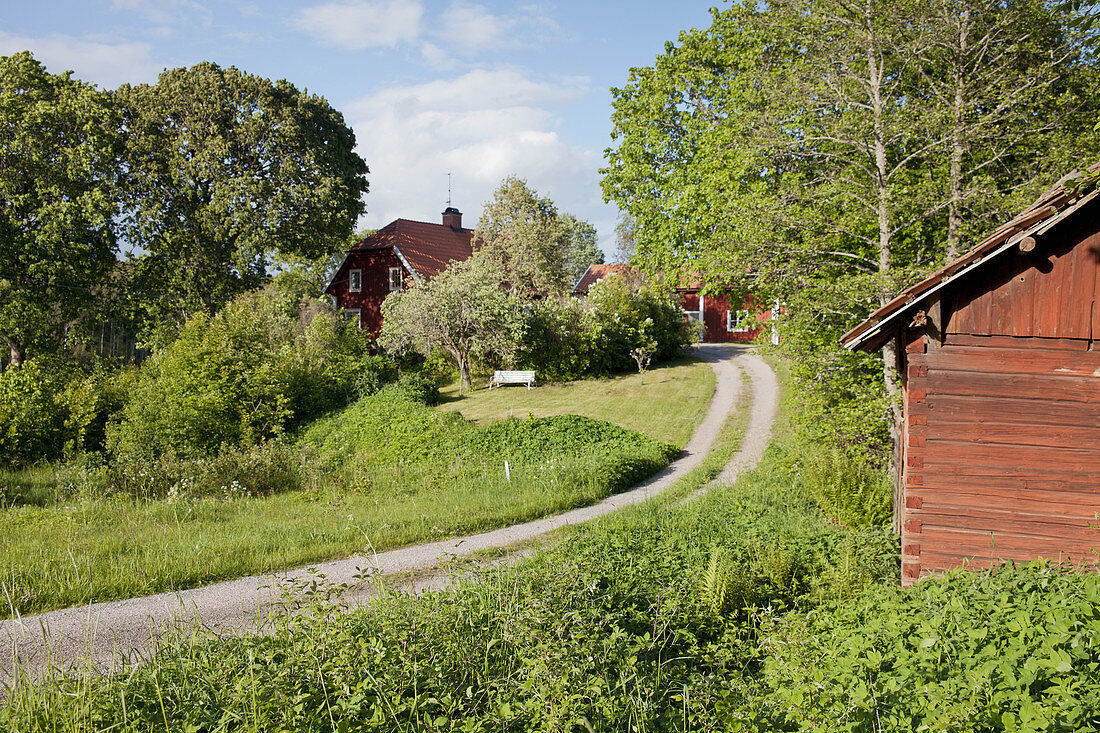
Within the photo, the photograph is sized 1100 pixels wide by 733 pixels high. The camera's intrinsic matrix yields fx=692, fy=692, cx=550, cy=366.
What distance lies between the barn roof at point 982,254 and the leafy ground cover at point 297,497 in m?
6.72

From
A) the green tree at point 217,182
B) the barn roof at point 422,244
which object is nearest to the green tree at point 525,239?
the barn roof at point 422,244

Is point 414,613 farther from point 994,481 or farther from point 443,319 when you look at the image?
point 443,319

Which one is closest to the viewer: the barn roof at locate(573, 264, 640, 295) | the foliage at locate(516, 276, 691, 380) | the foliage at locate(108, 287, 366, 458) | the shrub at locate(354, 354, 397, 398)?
the foliage at locate(108, 287, 366, 458)

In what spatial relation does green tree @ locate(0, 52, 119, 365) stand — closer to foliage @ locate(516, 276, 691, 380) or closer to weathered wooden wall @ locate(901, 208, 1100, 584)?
foliage @ locate(516, 276, 691, 380)

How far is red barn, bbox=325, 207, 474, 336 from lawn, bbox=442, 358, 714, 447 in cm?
1109

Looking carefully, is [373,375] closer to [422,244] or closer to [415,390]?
[415,390]

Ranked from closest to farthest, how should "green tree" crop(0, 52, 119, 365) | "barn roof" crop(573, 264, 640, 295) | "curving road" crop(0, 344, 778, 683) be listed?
"curving road" crop(0, 344, 778, 683), "green tree" crop(0, 52, 119, 365), "barn roof" crop(573, 264, 640, 295)

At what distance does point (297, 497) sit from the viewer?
1439cm

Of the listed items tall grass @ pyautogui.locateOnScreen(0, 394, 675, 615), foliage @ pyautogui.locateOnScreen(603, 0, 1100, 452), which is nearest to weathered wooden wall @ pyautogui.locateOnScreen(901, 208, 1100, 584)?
foliage @ pyautogui.locateOnScreen(603, 0, 1100, 452)

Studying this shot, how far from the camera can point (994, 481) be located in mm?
7453

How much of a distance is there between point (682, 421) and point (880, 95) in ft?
36.0

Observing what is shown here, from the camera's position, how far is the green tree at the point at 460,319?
27.3 metres

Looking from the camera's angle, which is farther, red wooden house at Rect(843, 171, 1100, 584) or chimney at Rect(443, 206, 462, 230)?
chimney at Rect(443, 206, 462, 230)

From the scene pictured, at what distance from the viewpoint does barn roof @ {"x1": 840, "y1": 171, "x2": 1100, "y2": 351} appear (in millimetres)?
6539
